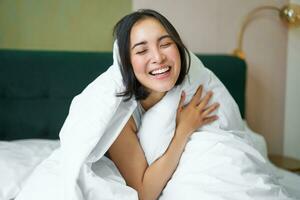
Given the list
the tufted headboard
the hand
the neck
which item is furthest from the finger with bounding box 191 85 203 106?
the tufted headboard

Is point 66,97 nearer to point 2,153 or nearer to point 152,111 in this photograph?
point 2,153

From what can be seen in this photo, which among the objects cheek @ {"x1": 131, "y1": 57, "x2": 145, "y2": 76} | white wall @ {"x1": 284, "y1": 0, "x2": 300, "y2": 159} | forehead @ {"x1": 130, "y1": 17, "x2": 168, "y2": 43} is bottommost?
white wall @ {"x1": 284, "y1": 0, "x2": 300, "y2": 159}

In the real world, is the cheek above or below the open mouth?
above

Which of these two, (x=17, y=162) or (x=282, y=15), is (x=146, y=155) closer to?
(x=17, y=162)

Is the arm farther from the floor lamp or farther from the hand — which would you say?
the floor lamp

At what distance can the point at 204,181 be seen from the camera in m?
1.08

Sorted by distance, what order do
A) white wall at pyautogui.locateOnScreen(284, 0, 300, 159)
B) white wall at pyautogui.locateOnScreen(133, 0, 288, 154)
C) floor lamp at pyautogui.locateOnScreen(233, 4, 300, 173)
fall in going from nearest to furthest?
white wall at pyautogui.locateOnScreen(133, 0, 288, 154) → floor lamp at pyautogui.locateOnScreen(233, 4, 300, 173) → white wall at pyautogui.locateOnScreen(284, 0, 300, 159)

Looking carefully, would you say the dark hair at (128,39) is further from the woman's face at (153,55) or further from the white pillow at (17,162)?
the white pillow at (17,162)

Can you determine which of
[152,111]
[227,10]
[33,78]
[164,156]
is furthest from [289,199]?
[227,10]

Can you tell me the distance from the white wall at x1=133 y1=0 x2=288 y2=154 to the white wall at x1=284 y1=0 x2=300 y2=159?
41 millimetres

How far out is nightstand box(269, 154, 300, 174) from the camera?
216 centimetres

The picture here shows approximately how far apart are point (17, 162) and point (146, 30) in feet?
2.45

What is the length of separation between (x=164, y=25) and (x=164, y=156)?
0.49 metres

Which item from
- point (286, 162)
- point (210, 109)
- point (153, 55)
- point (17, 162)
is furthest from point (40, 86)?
point (286, 162)
